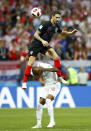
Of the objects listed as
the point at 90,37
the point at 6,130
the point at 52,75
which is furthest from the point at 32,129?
the point at 90,37

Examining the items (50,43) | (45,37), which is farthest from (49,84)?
(50,43)

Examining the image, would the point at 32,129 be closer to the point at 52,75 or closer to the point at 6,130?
the point at 6,130

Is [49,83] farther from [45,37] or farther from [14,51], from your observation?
[14,51]

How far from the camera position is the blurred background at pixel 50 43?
1783 cm

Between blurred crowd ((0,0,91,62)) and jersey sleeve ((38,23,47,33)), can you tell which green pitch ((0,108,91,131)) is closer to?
jersey sleeve ((38,23,47,33))

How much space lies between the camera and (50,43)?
65.9 ft

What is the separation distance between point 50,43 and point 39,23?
153 cm

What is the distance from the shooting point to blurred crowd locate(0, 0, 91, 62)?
1917cm

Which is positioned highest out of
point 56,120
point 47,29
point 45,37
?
point 47,29

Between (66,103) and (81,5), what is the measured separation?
7111mm

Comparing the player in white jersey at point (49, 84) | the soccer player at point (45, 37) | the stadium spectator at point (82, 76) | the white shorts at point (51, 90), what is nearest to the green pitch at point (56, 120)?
the player in white jersey at point (49, 84)

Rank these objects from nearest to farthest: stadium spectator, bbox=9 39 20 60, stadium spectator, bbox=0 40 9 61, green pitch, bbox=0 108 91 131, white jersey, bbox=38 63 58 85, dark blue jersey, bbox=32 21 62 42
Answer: green pitch, bbox=0 108 91 131 → white jersey, bbox=38 63 58 85 → dark blue jersey, bbox=32 21 62 42 → stadium spectator, bbox=0 40 9 61 → stadium spectator, bbox=9 39 20 60

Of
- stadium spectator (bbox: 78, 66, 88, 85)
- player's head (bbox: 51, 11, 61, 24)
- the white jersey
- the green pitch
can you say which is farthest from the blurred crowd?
the white jersey

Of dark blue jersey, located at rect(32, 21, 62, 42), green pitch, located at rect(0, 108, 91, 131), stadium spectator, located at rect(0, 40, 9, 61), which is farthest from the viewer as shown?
stadium spectator, located at rect(0, 40, 9, 61)
